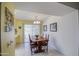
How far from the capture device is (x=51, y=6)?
1.47 metres

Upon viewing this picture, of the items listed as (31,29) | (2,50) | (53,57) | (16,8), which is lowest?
(53,57)

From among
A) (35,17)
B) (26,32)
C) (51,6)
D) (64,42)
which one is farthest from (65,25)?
(26,32)

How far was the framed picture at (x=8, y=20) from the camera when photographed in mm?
1430

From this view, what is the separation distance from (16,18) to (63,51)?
868 millimetres

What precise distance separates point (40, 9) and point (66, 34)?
56 cm

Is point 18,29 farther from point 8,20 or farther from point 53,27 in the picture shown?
point 53,27

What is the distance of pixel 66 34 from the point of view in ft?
5.18

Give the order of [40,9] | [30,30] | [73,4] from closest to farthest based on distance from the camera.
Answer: [73,4], [40,9], [30,30]

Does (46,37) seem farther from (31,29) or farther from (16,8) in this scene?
(16,8)

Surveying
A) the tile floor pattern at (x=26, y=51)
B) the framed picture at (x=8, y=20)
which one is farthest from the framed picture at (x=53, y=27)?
the framed picture at (x=8, y=20)

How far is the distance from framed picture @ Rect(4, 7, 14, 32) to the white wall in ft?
1.77

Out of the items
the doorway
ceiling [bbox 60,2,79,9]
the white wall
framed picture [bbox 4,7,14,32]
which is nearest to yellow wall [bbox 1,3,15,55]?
framed picture [bbox 4,7,14,32]

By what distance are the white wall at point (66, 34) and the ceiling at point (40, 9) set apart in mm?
92

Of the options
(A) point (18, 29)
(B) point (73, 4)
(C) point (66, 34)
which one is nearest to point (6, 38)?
(A) point (18, 29)
